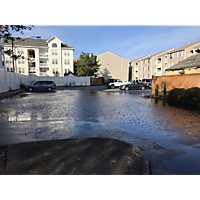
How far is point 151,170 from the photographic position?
3.21 metres

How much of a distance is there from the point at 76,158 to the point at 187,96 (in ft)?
38.5

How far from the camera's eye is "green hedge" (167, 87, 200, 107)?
1195cm

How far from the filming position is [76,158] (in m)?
3.52

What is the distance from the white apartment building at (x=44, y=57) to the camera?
150 ft

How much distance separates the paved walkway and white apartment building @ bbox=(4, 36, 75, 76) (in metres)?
45.8

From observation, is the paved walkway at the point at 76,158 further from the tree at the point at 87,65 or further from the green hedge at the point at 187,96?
the tree at the point at 87,65

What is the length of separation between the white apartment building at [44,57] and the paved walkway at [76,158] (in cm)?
4580

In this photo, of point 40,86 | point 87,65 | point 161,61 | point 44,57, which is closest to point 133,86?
point 40,86

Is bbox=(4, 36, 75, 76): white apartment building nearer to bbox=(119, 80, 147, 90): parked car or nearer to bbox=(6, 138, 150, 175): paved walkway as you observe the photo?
bbox=(119, 80, 147, 90): parked car

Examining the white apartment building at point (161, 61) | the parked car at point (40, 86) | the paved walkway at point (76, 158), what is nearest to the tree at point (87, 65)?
the white apartment building at point (161, 61)

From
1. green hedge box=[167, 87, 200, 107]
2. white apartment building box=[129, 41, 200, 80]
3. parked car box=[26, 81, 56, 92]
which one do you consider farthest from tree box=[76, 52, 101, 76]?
green hedge box=[167, 87, 200, 107]
